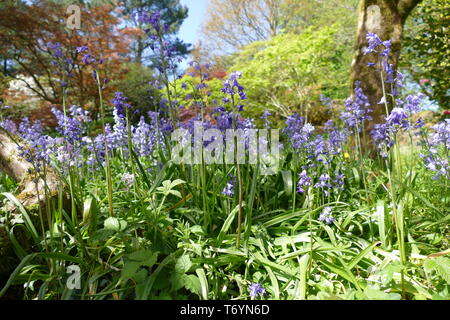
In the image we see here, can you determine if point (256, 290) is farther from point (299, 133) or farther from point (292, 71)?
point (292, 71)

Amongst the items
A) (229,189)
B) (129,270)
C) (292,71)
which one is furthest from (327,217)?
(292,71)

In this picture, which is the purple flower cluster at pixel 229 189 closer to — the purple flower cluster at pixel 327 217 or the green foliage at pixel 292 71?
the purple flower cluster at pixel 327 217

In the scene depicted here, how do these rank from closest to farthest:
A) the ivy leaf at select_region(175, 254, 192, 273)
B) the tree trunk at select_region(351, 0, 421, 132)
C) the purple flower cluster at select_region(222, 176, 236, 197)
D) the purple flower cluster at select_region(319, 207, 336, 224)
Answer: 1. the ivy leaf at select_region(175, 254, 192, 273)
2. the purple flower cluster at select_region(319, 207, 336, 224)
3. the purple flower cluster at select_region(222, 176, 236, 197)
4. the tree trunk at select_region(351, 0, 421, 132)

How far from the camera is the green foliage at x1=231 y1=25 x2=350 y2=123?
400 inches

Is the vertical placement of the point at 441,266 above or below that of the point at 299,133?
below

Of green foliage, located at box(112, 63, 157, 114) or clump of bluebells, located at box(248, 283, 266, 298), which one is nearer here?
clump of bluebells, located at box(248, 283, 266, 298)

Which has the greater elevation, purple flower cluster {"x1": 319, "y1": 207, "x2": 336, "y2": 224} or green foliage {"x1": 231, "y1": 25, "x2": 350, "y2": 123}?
green foliage {"x1": 231, "y1": 25, "x2": 350, "y2": 123}

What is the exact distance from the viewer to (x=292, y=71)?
10.6 meters

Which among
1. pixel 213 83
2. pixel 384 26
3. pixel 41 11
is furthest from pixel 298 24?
pixel 384 26

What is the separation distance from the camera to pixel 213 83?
9.69m

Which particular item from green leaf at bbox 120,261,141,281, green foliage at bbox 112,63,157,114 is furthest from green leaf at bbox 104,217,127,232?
green foliage at bbox 112,63,157,114

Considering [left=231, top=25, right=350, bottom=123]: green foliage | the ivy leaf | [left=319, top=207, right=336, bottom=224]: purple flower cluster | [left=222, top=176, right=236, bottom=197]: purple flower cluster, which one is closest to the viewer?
the ivy leaf

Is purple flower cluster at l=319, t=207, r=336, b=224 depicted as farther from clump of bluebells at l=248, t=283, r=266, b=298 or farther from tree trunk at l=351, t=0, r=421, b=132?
tree trunk at l=351, t=0, r=421, b=132
